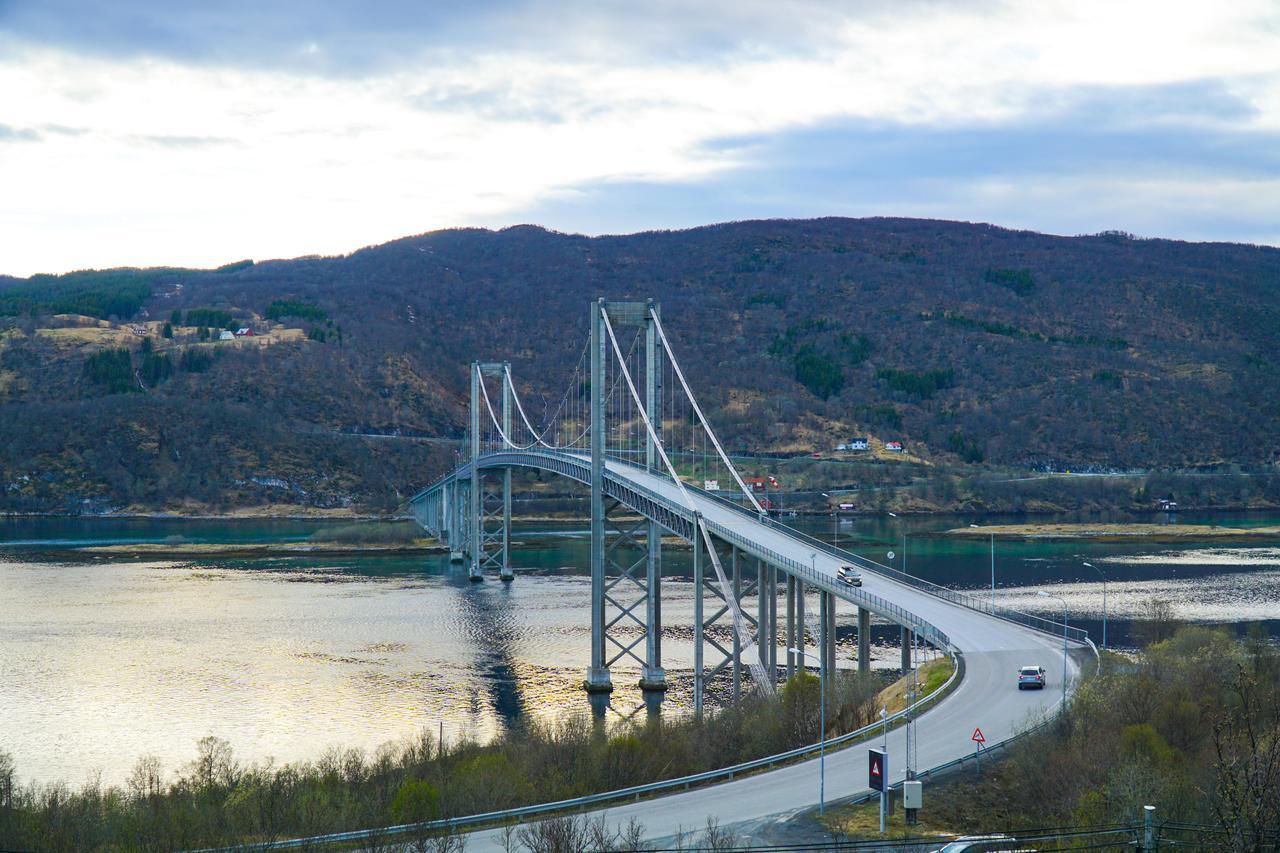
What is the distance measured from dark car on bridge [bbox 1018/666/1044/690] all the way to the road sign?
9.04 m

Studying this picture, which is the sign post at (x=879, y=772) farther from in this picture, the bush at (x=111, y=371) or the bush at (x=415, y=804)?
the bush at (x=111, y=371)

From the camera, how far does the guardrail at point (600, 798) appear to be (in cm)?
2325

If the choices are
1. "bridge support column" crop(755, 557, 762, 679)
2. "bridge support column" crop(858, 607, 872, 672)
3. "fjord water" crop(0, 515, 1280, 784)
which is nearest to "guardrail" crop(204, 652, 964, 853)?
"bridge support column" crop(858, 607, 872, 672)

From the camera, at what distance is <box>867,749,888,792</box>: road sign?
24.9m

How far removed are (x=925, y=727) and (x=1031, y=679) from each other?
403 centimetres

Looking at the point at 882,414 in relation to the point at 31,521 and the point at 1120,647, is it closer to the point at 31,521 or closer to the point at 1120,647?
the point at 31,521

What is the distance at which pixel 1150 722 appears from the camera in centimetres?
2881

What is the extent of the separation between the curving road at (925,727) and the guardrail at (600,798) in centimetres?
29

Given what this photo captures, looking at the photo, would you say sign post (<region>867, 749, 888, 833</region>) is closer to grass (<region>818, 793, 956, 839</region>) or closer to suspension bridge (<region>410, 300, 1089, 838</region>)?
grass (<region>818, 793, 956, 839</region>)

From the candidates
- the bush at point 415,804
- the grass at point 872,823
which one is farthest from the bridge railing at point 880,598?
the bush at point 415,804

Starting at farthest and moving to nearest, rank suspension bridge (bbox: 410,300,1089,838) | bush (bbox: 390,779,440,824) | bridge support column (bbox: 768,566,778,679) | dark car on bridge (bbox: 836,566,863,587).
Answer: bridge support column (bbox: 768,566,778,679), dark car on bridge (bbox: 836,566,863,587), suspension bridge (bbox: 410,300,1089,838), bush (bbox: 390,779,440,824)

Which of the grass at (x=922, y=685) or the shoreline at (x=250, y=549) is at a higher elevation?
the grass at (x=922, y=685)

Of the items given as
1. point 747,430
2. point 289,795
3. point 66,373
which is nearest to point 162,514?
point 66,373

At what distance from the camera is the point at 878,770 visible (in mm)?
25219
